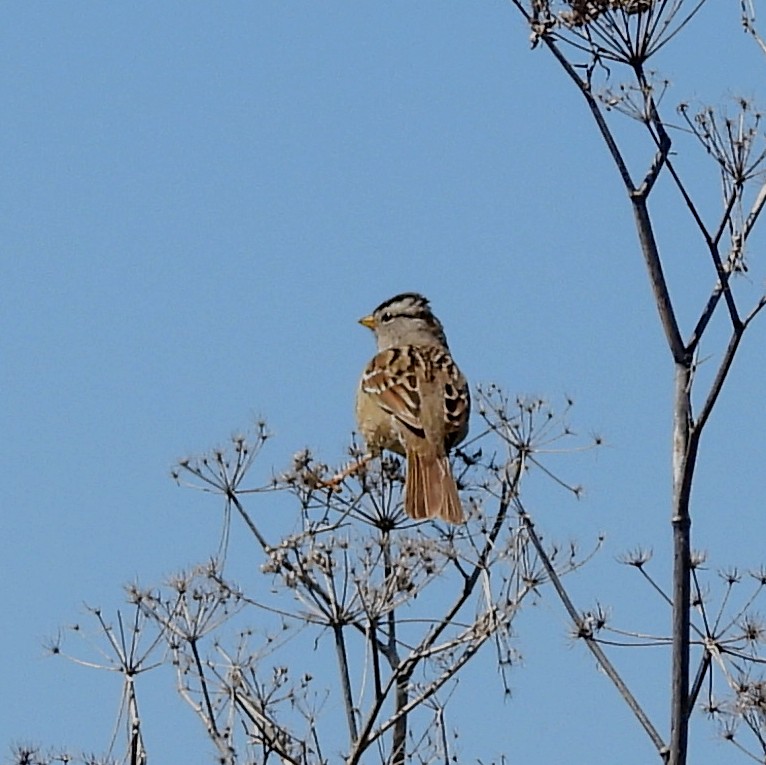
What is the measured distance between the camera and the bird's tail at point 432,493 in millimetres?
6812

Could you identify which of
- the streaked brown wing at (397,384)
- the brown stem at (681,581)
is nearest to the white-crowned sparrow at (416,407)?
the streaked brown wing at (397,384)

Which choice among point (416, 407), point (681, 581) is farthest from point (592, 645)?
point (416, 407)

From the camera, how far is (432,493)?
23.5 ft

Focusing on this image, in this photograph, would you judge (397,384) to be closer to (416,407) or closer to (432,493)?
(416,407)

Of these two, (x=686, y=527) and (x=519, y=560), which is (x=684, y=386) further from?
(x=519, y=560)

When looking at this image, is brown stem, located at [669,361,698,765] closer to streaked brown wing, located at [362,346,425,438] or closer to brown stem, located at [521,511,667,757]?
brown stem, located at [521,511,667,757]

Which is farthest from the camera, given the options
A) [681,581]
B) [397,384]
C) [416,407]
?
[397,384]

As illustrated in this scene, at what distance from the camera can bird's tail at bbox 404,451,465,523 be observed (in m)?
6.81

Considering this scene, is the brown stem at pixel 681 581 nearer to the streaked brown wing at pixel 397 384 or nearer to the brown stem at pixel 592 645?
the brown stem at pixel 592 645

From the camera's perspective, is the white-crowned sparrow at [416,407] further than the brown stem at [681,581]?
Yes

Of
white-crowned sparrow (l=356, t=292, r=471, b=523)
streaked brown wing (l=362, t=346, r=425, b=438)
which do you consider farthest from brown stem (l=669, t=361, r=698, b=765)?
streaked brown wing (l=362, t=346, r=425, b=438)

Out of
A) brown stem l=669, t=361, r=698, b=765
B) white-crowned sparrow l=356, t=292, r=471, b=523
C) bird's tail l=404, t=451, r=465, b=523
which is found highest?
white-crowned sparrow l=356, t=292, r=471, b=523

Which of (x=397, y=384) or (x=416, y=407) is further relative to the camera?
(x=397, y=384)

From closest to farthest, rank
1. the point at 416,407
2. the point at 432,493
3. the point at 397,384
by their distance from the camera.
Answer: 1. the point at 432,493
2. the point at 416,407
3. the point at 397,384
